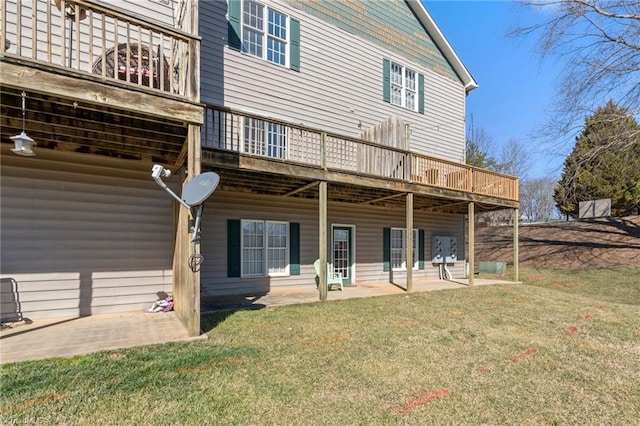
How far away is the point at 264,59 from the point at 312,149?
9.35 feet

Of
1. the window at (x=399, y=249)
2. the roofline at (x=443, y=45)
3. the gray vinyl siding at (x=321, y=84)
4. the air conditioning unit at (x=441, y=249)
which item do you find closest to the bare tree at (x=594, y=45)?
the roofline at (x=443, y=45)

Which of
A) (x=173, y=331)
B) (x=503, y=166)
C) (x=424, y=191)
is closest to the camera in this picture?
(x=173, y=331)

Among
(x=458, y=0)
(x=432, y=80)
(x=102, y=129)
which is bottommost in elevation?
(x=102, y=129)

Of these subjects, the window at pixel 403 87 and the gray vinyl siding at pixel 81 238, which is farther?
the window at pixel 403 87

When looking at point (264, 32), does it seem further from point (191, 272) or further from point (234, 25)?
point (191, 272)

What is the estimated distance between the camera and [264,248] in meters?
8.58

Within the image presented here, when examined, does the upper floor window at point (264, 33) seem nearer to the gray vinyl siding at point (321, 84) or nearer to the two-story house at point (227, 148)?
the two-story house at point (227, 148)

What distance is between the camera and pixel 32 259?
5488 mm

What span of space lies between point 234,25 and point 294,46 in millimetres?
1652

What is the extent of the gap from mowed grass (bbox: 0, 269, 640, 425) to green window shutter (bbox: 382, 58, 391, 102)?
296 inches

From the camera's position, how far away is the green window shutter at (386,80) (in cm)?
1082

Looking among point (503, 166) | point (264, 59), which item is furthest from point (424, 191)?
point (503, 166)

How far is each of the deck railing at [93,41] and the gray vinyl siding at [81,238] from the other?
5.66 ft

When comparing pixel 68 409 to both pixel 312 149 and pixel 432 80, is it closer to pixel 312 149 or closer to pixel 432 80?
pixel 312 149
